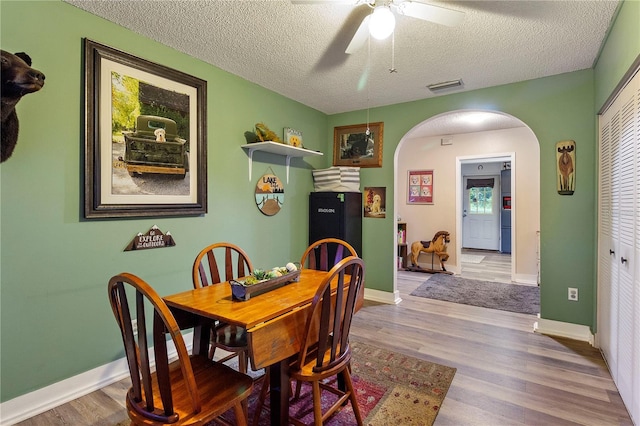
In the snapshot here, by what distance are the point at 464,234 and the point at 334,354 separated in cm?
802

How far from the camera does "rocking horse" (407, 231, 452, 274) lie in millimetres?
5469

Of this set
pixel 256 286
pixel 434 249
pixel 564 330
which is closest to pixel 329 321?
pixel 256 286

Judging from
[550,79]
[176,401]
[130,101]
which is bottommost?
[176,401]

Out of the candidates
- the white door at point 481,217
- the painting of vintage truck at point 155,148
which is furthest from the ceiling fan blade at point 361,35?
the white door at point 481,217

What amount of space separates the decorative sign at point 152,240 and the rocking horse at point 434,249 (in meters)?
4.35

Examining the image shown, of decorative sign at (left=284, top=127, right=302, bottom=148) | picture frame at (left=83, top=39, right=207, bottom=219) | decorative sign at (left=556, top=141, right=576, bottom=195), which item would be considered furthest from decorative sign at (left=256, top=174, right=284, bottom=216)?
decorative sign at (left=556, top=141, right=576, bottom=195)

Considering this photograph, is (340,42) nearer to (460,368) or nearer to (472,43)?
(472,43)

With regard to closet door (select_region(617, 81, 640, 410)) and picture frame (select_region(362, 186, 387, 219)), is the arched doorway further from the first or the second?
closet door (select_region(617, 81, 640, 410))

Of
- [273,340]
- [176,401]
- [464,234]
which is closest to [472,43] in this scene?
[273,340]

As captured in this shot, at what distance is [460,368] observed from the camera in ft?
7.55

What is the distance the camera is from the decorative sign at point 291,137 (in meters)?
3.45

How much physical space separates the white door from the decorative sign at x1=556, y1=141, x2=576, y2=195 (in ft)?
18.4

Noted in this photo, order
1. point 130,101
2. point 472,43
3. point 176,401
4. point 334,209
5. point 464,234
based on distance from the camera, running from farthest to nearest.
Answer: point 464,234, point 334,209, point 472,43, point 130,101, point 176,401

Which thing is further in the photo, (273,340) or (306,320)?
(306,320)
